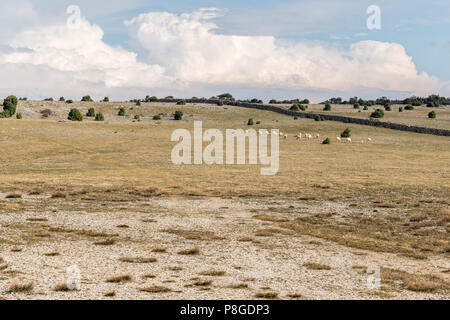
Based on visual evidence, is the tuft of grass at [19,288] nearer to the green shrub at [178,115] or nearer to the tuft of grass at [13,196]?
the tuft of grass at [13,196]

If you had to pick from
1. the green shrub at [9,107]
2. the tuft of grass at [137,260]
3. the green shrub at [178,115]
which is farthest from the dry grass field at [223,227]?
the green shrub at [178,115]

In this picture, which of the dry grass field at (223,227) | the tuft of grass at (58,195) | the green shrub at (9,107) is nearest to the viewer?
the dry grass field at (223,227)

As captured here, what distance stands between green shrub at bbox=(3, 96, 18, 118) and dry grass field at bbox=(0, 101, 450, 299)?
55.2m

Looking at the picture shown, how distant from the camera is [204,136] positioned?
8381 cm

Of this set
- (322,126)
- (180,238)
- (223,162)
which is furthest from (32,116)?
(180,238)

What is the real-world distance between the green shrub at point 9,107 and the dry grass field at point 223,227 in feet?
181

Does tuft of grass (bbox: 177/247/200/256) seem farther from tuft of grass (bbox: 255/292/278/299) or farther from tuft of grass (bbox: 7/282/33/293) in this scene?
tuft of grass (bbox: 7/282/33/293)

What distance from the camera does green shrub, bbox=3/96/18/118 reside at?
109200mm

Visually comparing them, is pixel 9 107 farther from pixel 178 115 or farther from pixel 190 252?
pixel 190 252

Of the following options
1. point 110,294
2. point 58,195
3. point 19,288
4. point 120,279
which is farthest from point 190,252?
point 58,195

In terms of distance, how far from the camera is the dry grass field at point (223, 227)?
50.6ft

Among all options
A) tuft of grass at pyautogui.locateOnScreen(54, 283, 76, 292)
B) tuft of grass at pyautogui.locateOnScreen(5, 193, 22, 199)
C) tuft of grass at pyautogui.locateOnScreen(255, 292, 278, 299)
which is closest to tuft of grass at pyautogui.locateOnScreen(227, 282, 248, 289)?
tuft of grass at pyautogui.locateOnScreen(255, 292, 278, 299)

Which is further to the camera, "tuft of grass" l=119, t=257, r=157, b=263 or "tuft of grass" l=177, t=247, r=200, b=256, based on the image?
"tuft of grass" l=177, t=247, r=200, b=256

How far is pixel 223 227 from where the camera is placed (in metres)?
24.7
